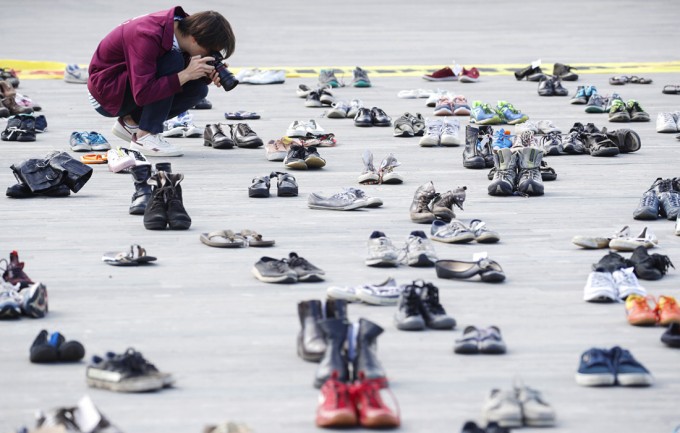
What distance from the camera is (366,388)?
12.1 ft

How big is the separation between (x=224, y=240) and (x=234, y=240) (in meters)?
0.04

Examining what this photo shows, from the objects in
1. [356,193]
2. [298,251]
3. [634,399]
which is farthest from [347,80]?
[634,399]

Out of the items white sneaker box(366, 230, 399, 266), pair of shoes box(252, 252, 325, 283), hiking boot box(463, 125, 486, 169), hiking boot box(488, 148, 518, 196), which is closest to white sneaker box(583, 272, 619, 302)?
white sneaker box(366, 230, 399, 266)

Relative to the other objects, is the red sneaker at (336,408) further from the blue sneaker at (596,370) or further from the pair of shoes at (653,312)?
the pair of shoes at (653,312)

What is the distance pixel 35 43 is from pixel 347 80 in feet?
14.9

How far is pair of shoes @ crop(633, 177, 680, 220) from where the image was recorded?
6.46 m

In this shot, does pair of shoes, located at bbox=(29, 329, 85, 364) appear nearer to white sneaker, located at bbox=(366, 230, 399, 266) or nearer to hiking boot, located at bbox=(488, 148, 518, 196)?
white sneaker, located at bbox=(366, 230, 399, 266)

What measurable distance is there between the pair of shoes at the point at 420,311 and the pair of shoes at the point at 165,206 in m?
1.87

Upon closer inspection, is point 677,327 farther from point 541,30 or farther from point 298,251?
point 541,30

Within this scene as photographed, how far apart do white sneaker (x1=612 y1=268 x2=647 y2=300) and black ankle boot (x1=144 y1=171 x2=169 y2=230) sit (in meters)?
2.20

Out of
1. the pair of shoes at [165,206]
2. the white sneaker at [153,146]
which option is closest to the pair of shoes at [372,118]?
the white sneaker at [153,146]

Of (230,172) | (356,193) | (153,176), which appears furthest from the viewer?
(230,172)

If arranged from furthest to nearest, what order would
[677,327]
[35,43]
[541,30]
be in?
1. [541,30]
2. [35,43]
3. [677,327]

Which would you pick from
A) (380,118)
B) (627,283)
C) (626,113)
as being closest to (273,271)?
(627,283)
